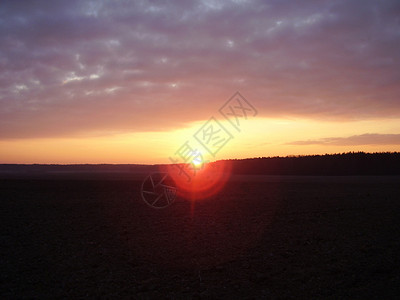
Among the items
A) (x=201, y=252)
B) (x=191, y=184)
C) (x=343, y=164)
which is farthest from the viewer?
(x=343, y=164)

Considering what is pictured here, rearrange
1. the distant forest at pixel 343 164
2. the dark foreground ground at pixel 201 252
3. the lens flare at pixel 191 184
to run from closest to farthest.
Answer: the dark foreground ground at pixel 201 252 < the lens flare at pixel 191 184 < the distant forest at pixel 343 164

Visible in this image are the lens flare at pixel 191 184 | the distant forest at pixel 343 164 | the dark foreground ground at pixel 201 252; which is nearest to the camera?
the dark foreground ground at pixel 201 252

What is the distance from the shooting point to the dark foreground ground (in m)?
8.21

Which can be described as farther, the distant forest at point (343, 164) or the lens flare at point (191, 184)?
the distant forest at point (343, 164)

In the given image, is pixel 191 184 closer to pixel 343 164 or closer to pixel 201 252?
pixel 201 252

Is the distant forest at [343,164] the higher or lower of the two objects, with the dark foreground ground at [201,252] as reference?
higher

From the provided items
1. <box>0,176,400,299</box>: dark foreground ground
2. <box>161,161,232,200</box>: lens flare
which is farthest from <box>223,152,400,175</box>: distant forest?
<box>0,176,400,299</box>: dark foreground ground

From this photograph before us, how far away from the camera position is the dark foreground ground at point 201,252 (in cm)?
821

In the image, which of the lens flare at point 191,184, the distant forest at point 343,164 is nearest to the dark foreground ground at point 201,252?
the lens flare at point 191,184

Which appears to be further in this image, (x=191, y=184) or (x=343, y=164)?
(x=343, y=164)

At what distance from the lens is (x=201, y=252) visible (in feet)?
36.2

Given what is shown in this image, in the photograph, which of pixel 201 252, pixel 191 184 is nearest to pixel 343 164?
pixel 191 184

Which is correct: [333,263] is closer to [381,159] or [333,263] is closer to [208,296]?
[208,296]

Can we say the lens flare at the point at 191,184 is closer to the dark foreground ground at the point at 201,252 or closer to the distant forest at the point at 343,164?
the dark foreground ground at the point at 201,252
